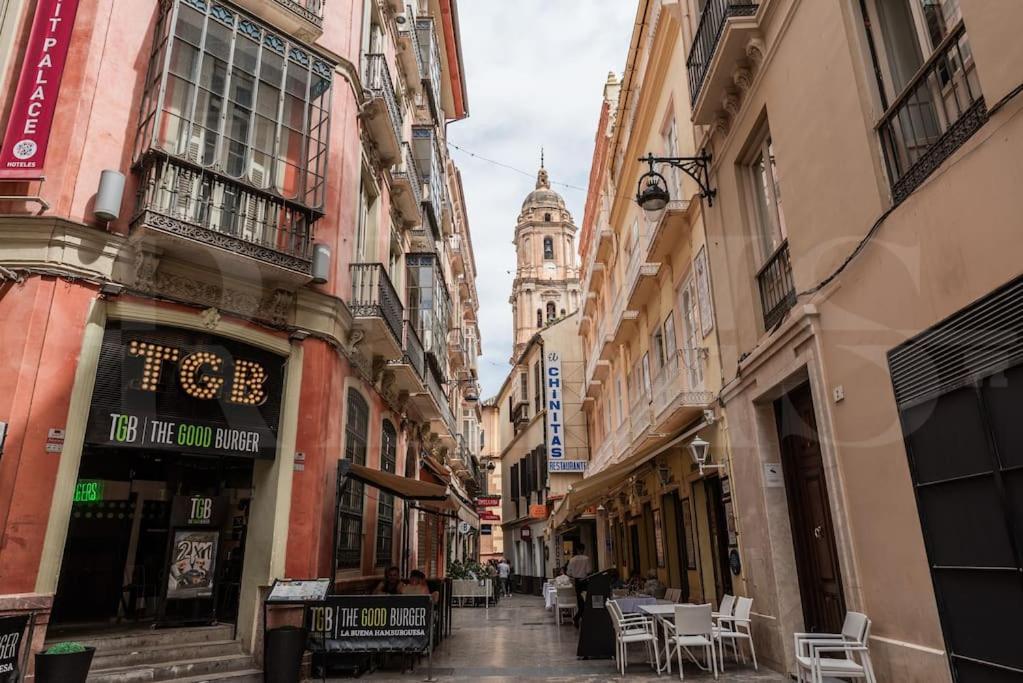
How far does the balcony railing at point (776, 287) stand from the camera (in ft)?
27.0

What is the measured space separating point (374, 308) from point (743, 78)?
21.1ft

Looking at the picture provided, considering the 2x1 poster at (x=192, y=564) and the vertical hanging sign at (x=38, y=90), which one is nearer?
the vertical hanging sign at (x=38, y=90)

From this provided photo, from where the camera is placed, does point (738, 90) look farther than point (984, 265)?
Yes

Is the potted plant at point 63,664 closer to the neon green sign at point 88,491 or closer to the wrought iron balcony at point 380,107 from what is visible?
the neon green sign at point 88,491

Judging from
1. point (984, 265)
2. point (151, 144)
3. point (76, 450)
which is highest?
point (151, 144)

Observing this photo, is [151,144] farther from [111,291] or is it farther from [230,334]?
[230,334]

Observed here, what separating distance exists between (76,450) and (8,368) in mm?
1089

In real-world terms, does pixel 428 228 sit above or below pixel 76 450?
above

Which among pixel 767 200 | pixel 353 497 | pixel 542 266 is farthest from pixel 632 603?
pixel 542 266

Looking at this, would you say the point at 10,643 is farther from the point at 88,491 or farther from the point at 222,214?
the point at 222,214

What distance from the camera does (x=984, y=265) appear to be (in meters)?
4.52

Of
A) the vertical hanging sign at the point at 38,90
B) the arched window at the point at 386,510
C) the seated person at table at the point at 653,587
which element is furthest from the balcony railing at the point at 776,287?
the vertical hanging sign at the point at 38,90

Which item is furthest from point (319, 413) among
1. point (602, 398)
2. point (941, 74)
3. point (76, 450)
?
point (602, 398)

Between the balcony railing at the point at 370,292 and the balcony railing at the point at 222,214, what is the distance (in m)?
1.63
